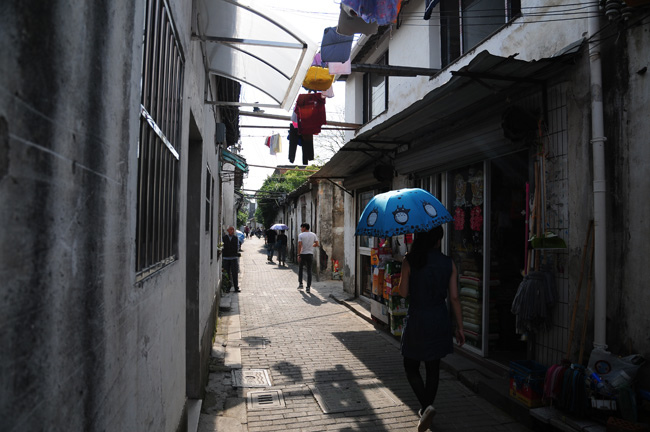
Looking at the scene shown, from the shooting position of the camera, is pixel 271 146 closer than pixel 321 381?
No

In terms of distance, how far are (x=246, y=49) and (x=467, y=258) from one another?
14.5 ft

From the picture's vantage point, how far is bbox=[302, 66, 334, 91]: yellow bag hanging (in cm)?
731

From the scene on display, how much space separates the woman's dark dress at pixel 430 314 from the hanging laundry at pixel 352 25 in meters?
2.82

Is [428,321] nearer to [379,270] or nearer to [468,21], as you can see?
[379,270]

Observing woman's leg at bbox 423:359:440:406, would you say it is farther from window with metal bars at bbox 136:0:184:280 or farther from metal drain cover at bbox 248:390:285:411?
window with metal bars at bbox 136:0:184:280

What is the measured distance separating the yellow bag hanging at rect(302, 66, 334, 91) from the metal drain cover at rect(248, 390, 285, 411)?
197 inches

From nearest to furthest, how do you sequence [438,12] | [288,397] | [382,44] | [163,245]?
[163,245]
[288,397]
[438,12]
[382,44]

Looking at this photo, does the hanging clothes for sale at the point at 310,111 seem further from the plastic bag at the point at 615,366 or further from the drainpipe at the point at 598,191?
the plastic bag at the point at 615,366

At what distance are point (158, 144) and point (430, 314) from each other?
9.23ft

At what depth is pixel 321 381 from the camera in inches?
212

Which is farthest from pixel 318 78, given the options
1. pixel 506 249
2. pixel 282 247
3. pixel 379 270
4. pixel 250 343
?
pixel 282 247

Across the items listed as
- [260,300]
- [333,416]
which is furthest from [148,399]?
[260,300]

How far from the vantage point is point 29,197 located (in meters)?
0.92

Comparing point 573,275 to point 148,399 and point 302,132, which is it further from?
point 302,132
